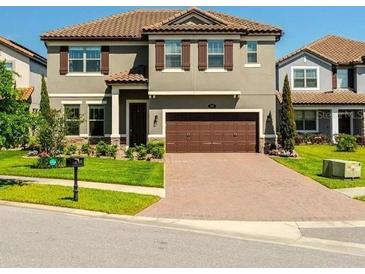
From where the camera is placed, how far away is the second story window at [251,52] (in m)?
27.2

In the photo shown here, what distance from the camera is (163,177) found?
18000mm

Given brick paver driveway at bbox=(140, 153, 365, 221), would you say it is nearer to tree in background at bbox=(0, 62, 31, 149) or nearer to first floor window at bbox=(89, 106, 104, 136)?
tree in background at bbox=(0, 62, 31, 149)

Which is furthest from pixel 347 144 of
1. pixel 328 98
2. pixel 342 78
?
pixel 342 78

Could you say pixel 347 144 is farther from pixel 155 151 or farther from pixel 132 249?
pixel 132 249

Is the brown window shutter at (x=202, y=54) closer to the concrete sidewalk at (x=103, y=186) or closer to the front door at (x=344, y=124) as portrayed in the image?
the concrete sidewalk at (x=103, y=186)

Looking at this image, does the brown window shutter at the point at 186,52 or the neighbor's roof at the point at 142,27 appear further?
the brown window shutter at the point at 186,52

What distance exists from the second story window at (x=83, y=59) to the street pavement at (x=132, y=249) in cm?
1844

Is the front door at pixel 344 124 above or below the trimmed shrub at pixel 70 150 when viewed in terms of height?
above

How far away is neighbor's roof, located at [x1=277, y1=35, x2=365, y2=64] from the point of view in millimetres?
34875

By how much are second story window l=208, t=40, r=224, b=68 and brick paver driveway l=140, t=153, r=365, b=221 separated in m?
6.79

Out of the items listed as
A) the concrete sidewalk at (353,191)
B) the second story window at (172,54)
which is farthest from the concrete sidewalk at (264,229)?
the second story window at (172,54)

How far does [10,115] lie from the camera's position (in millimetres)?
14781

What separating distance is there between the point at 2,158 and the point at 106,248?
1735 cm
